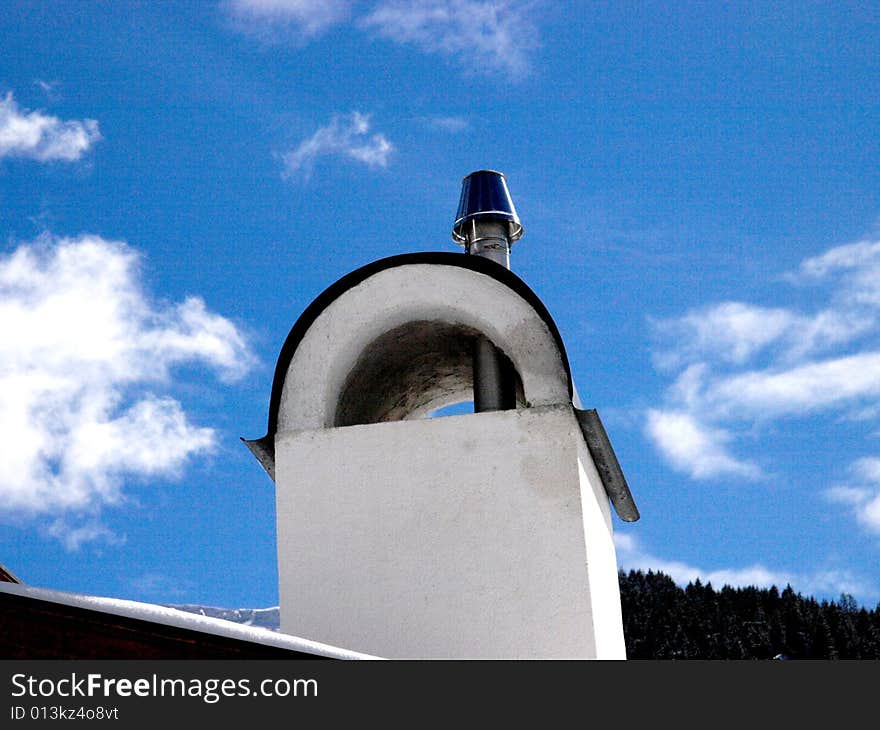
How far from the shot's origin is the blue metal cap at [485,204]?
9.79 metres

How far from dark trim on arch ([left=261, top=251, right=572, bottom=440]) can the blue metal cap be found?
5.73ft

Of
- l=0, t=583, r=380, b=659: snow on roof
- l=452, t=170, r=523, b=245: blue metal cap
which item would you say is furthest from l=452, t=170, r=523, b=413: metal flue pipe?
l=0, t=583, r=380, b=659: snow on roof

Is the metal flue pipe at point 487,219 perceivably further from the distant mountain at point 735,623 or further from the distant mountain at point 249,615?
the distant mountain at point 735,623

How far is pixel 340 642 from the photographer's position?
7.38 meters

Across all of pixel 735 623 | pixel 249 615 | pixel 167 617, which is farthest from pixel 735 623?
pixel 167 617

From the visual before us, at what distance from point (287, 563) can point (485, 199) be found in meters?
3.79

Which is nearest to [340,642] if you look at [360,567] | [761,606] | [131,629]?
[360,567]

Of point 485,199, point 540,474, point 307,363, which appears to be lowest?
point 540,474

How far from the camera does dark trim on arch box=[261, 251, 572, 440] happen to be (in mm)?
7996

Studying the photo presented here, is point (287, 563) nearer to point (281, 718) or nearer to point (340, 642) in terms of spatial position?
point (340, 642)

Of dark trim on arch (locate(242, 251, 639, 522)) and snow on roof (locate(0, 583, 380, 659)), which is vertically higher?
dark trim on arch (locate(242, 251, 639, 522))

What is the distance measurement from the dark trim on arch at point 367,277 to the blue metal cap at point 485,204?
1746mm

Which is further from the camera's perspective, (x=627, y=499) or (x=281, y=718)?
(x=627, y=499)

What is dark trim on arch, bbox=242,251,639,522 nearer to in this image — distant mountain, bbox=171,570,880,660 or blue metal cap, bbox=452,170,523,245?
blue metal cap, bbox=452,170,523,245
